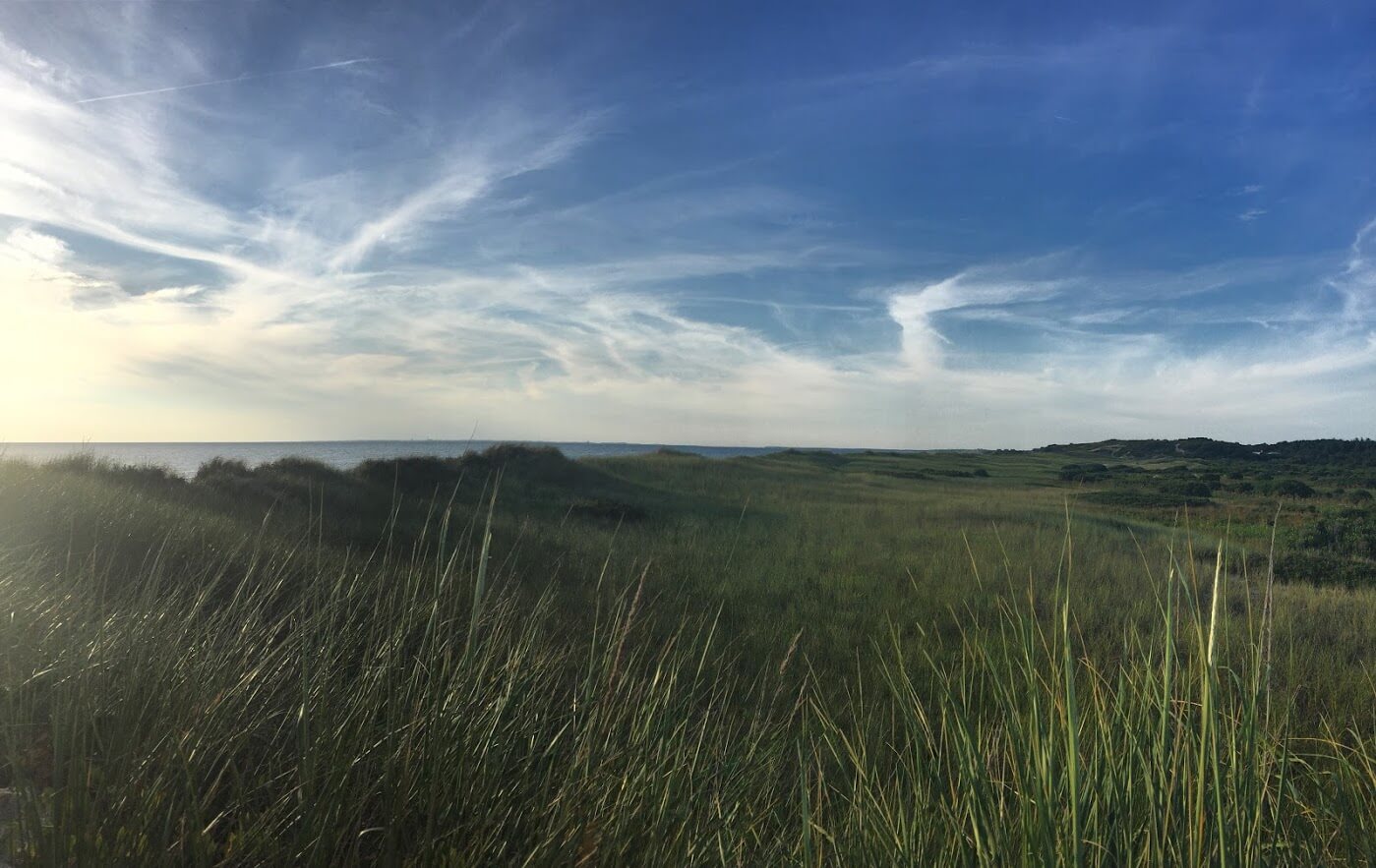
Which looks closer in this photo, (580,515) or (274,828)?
(274,828)

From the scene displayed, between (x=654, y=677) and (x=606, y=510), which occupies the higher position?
(x=654, y=677)

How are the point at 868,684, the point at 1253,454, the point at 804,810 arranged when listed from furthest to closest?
the point at 1253,454 → the point at 868,684 → the point at 804,810

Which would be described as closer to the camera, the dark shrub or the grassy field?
the grassy field

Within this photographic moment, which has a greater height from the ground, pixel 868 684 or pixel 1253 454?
pixel 1253 454

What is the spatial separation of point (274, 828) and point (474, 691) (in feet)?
2.14

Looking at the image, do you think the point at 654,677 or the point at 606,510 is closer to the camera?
the point at 654,677

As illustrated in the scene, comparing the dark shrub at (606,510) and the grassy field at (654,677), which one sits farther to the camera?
the dark shrub at (606,510)

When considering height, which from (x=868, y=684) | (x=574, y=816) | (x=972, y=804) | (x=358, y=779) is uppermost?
(x=972, y=804)

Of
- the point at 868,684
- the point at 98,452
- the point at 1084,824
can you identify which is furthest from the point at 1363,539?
the point at 98,452

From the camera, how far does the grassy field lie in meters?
1.87

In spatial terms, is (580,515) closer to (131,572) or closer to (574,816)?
(131,572)

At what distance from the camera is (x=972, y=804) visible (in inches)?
71.0

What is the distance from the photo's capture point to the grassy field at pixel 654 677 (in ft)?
6.13

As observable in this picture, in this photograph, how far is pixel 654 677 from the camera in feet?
9.82
